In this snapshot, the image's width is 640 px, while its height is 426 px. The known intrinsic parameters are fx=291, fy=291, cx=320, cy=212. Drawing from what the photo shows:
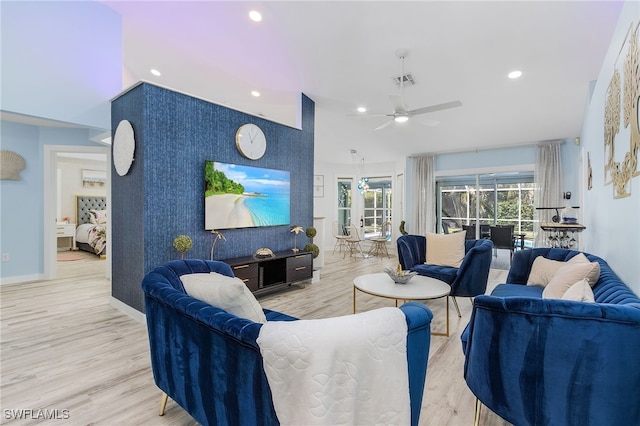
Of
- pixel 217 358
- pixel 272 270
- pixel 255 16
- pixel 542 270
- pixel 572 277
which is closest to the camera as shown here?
pixel 217 358

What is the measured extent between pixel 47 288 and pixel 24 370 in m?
2.68

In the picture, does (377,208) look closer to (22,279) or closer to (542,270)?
(542,270)

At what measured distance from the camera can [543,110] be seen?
15.3 ft

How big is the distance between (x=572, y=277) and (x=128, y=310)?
4008 millimetres

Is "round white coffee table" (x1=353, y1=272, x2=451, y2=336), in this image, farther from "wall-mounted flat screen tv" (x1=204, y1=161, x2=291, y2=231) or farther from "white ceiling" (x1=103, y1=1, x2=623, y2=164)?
"white ceiling" (x1=103, y1=1, x2=623, y2=164)

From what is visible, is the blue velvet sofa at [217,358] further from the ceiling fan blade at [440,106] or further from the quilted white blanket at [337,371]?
the ceiling fan blade at [440,106]

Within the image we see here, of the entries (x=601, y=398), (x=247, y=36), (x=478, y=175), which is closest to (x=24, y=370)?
(x=601, y=398)

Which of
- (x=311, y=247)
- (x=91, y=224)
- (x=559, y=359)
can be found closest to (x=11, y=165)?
(x=91, y=224)

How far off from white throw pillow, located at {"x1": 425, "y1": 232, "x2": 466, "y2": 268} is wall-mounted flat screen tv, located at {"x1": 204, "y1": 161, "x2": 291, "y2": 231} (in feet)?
6.98

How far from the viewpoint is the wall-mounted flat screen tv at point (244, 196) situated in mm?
3475

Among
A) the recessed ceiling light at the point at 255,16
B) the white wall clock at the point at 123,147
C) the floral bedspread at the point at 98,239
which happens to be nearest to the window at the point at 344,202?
the floral bedspread at the point at 98,239

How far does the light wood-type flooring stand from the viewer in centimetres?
171

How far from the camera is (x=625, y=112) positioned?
1.77 metres

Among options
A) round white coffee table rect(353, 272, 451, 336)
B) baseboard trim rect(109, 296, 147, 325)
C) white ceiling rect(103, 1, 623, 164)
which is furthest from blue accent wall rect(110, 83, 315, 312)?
round white coffee table rect(353, 272, 451, 336)
